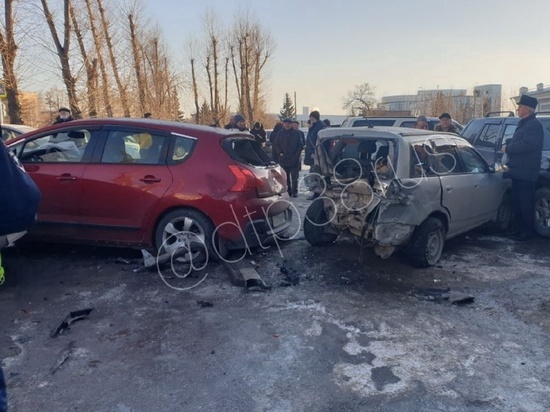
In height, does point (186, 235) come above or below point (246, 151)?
below

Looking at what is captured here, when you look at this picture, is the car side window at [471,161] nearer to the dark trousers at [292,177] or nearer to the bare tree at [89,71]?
the dark trousers at [292,177]

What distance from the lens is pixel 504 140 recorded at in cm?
898

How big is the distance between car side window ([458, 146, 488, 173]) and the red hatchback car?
2777 mm

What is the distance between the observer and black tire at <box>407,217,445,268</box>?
5789mm

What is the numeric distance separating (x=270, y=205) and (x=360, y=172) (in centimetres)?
121

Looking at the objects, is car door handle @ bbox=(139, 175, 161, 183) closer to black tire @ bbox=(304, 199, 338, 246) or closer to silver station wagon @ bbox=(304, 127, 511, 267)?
silver station wagon @ bbox=(304, 127, 511, 267)

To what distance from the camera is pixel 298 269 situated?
5.98 metres

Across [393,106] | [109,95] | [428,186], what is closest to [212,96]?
[109,95]

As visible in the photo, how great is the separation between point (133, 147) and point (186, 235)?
1283 millimetres

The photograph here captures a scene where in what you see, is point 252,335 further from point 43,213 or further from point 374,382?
point 43,213

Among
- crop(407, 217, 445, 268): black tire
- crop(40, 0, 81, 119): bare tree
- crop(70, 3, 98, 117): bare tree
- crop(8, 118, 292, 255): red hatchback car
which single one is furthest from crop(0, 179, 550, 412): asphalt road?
crop(70, 3, 98, 117): bare tree

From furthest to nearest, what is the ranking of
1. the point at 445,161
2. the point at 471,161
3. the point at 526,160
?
the point at 526,160 < the point at 471,161 < the point at 445,161

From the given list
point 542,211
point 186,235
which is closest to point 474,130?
point 542,211

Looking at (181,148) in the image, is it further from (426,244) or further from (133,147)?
(426,244)
